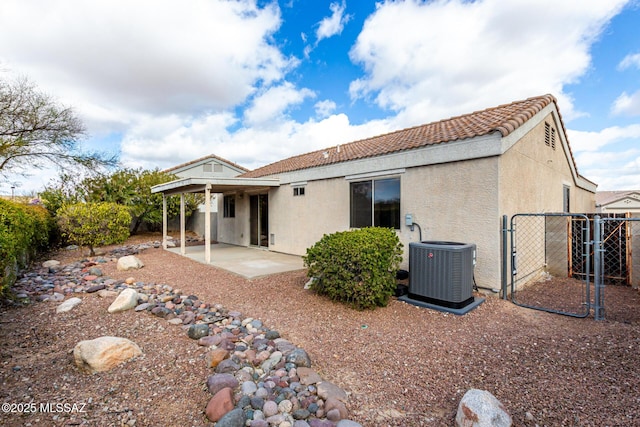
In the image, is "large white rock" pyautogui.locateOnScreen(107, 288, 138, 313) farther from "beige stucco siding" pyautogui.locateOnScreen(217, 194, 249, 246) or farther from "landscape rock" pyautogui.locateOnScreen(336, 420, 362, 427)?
"beige stucco siding" pyautogui.locateOnScreen(217, 194, 249, 246)

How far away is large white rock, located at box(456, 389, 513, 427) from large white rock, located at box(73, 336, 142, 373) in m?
3.35

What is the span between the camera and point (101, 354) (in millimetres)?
3049

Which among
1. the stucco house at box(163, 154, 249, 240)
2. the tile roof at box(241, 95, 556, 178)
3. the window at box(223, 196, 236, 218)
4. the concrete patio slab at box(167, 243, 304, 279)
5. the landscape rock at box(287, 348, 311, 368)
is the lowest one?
the landscape rock at box(287, 348, 311, 368)

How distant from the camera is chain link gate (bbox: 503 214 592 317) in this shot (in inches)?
215

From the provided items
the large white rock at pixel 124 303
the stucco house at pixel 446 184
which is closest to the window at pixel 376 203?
the stucco house at pixel 446 184

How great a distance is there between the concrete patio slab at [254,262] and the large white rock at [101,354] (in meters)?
3.86

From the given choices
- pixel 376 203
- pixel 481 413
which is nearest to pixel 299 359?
pixel 481 413

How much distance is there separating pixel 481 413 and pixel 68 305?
6066 millimetres

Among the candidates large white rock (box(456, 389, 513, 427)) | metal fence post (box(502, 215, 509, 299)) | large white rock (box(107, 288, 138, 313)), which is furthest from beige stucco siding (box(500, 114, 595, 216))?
large white rock (box(107, 288, 138, 313))

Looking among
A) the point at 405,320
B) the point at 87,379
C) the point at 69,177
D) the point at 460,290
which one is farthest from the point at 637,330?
the point at 69,177

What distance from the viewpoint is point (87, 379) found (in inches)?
114

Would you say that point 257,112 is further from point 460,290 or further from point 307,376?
point 307,376

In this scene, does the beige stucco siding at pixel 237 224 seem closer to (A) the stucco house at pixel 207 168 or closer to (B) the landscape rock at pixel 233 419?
(A) the stucco house at pixel 207 168

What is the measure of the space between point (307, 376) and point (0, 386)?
2.86m
